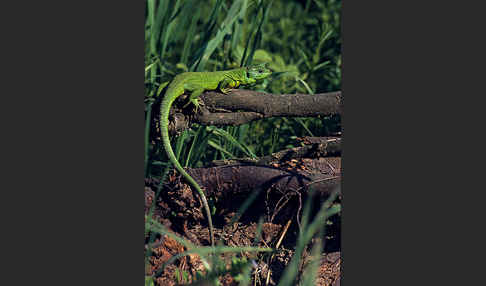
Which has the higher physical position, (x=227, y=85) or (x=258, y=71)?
(x=258, y=71)

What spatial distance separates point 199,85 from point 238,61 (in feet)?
2.77

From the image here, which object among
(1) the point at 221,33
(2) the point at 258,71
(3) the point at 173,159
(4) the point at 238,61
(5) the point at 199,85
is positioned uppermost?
(1) the point at 221,33

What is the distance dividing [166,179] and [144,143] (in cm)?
29

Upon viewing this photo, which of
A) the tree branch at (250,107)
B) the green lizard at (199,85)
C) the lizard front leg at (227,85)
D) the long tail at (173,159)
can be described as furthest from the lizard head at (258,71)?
the long tail at (173,159)

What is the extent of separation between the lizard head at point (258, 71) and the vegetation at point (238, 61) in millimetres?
94

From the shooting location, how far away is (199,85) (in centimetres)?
357

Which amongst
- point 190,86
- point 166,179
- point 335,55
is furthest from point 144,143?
point 335,55

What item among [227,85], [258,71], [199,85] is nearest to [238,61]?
[258,71]

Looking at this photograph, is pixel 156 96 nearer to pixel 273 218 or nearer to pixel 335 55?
pixel 273 218

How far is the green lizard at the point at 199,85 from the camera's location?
332 centimetres

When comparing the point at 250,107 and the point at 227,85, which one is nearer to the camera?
the point at 250,107

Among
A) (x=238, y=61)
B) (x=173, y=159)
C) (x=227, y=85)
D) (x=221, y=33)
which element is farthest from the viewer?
(x=238, y=61)

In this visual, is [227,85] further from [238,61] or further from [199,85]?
[238,61]

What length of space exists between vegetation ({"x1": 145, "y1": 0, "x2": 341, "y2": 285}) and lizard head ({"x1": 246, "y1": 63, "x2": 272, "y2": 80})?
3.7 inches
